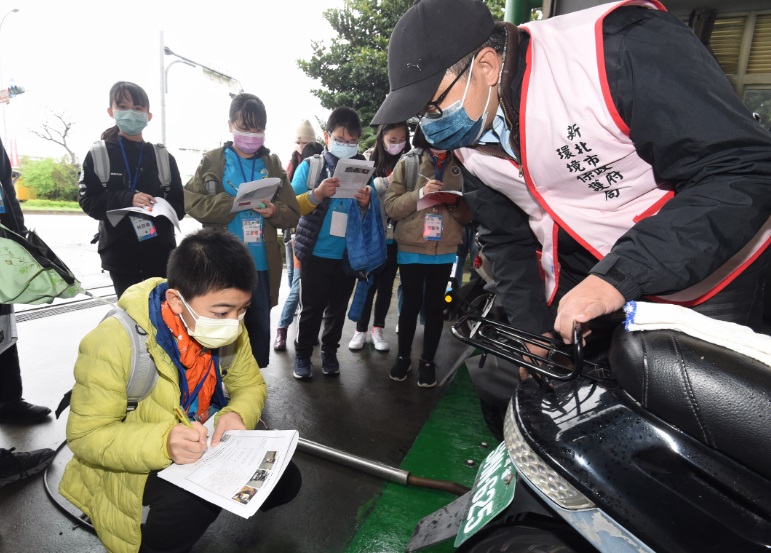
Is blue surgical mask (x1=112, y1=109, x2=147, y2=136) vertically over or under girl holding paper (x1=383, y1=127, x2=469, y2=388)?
over

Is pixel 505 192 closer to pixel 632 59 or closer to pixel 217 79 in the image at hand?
pixel 632 59

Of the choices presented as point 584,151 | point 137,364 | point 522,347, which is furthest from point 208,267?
point 584,151

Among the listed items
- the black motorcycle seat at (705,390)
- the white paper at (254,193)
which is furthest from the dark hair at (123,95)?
the black motorcycle seat at (705,390)

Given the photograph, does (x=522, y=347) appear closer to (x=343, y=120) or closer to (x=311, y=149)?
(x=343, y=120)

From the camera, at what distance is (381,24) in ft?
38.9

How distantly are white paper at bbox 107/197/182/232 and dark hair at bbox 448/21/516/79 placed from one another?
2003mm

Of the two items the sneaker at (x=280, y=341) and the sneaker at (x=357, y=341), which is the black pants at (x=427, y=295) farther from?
the sneaker at (x=280, y=341)

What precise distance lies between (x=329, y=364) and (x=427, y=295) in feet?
2.96

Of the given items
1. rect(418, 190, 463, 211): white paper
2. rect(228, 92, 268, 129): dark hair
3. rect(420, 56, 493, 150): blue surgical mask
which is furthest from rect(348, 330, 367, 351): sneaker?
rect(420, 56, 493, 150): blue surgical mask

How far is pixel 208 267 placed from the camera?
152 cm

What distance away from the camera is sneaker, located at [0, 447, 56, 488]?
79.9 inches

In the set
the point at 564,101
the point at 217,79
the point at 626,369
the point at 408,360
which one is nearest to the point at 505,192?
the point at 564,101

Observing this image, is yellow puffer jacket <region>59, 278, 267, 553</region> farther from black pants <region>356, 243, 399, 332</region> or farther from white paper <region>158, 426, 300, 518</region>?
black pants <region>356, 243, 399, 332</region>

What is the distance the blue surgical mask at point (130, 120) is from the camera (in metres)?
2.76
